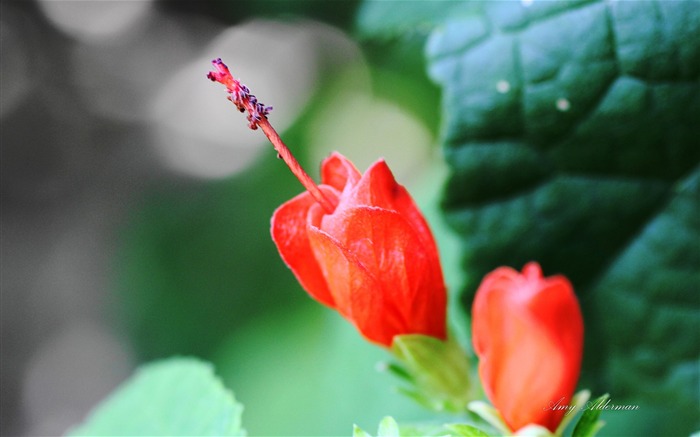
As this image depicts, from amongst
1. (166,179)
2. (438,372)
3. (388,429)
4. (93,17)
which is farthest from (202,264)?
(388,429)

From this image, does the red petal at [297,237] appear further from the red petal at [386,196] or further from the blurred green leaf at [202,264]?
the blurred green leaf at [202,264]

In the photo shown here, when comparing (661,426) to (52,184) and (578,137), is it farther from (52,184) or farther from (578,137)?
(52,184)

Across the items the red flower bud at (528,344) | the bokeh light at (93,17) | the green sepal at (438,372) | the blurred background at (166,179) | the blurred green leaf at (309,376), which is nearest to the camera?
the red flower bud at (528,344)

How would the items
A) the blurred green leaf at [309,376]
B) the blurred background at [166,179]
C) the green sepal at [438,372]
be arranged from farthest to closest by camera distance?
the blurred background at [166,179]
the blurred green leaf at [309,376]
the green sepal at [438,372]

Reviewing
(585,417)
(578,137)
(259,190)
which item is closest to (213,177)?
Result: (259,190)

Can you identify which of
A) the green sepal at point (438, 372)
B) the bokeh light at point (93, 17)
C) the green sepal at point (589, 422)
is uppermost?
the bokeh light at point (93, 17)

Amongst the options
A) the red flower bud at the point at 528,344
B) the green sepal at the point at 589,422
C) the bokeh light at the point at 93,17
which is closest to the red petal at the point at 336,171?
the red flower bud at the point at 528,344

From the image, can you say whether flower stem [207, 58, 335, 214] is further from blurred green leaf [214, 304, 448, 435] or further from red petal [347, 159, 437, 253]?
blurred green leaf [214, 304, 448, 435]
